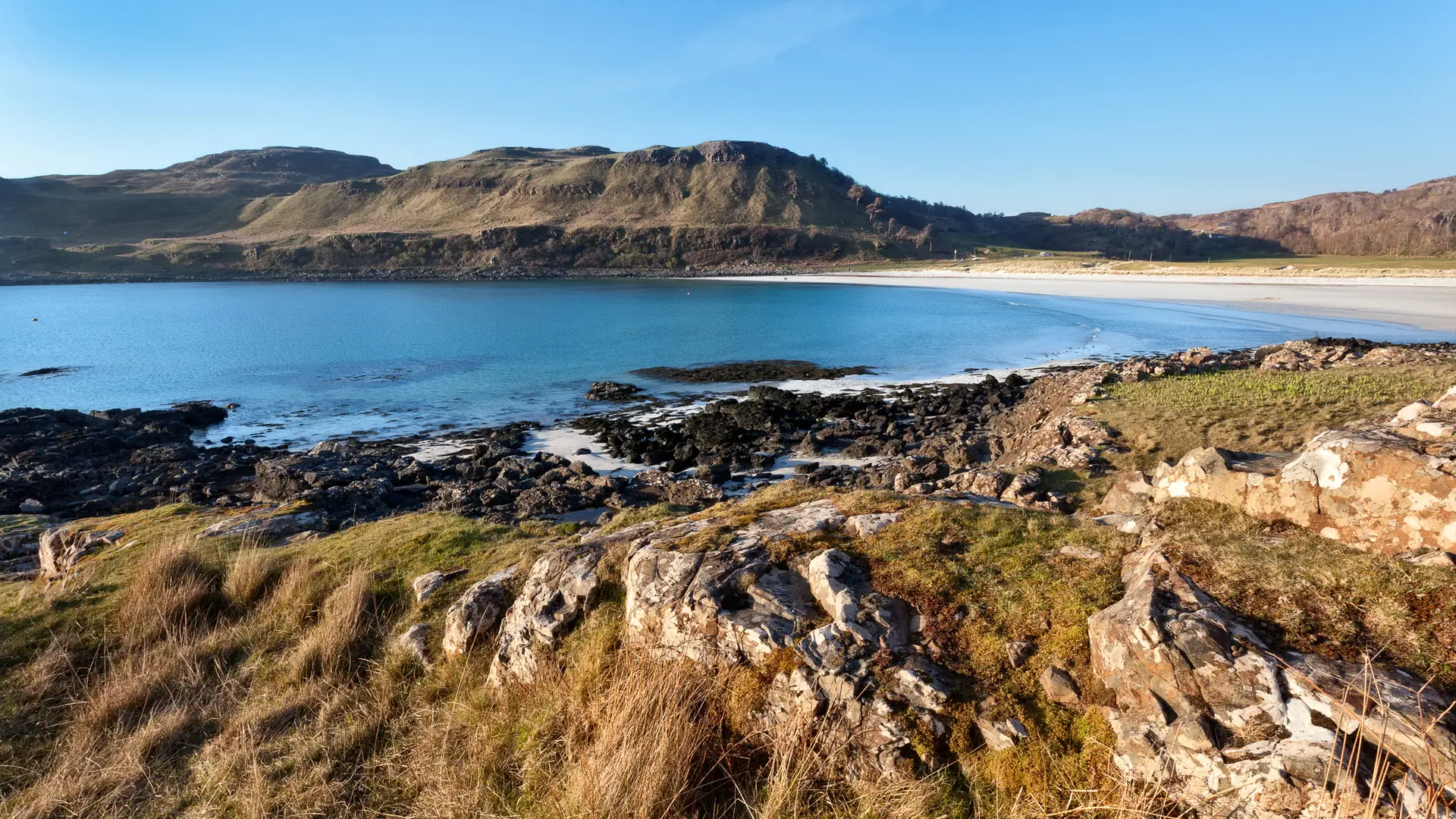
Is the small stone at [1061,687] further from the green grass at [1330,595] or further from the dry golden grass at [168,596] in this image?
the dry golden grass at [168,596]

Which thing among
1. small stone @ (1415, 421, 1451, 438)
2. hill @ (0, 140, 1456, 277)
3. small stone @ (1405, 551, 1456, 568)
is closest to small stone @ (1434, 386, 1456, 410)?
small stone @ (1415, 421, 1451, 438)

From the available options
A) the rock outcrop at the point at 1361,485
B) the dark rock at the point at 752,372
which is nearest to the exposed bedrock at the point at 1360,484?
the rock outcrop at the point at 1361,485

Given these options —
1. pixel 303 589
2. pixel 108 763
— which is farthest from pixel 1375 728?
pixel 303 589

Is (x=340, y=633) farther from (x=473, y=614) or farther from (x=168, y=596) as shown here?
(x=168, y=596)

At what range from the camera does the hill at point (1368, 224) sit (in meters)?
132

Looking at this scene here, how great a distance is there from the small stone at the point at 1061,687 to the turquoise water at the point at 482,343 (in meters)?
25.7

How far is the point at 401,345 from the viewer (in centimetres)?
5000

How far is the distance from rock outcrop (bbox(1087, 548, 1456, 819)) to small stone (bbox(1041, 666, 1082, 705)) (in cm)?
19

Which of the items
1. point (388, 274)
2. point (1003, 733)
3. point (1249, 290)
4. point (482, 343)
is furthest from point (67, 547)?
point (388, 274)

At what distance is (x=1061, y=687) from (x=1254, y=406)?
616 inches

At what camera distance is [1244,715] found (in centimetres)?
362

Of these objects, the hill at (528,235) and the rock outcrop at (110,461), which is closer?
the rock outcrop at (110,461)

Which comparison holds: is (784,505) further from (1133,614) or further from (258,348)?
(258,348)

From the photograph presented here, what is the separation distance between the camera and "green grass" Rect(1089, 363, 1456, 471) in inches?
548
